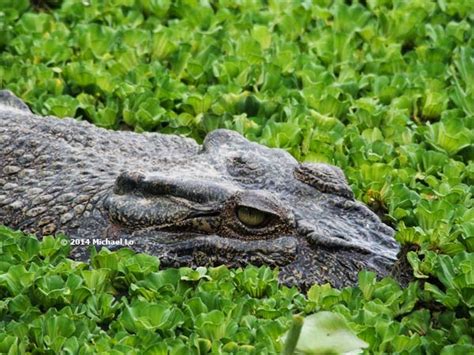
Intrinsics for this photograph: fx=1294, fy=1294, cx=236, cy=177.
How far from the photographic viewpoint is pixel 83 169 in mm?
6480

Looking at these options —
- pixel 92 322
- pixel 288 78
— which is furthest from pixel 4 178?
pixel 288 78

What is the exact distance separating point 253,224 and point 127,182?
25.5 inches

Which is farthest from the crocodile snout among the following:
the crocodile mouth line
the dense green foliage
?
the dense green foliage

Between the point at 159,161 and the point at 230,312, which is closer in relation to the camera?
the point at 230,312

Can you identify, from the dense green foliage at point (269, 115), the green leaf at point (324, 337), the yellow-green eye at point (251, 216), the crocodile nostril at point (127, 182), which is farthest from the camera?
the crocodile nostril at point (127, 182)

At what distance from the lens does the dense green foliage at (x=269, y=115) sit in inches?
215

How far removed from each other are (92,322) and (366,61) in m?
3.80

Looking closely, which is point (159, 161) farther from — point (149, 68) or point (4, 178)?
→ point (149, 68)

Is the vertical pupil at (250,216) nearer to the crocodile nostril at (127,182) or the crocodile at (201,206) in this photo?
the crocodile at (201,206)

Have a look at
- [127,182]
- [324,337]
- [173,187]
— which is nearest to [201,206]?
[173,187]

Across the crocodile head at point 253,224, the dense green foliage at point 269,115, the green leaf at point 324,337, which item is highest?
the green leaf at point 324,337

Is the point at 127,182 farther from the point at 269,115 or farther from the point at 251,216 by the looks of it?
the point at 269,115

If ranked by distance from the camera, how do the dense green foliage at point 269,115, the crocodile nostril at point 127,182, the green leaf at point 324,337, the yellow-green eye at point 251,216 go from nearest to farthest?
the green leaf at point 324,337
the dense green foliage at point 269,115
the yellow-green eye at point 251,216
the crocodile nostril at point 127,182

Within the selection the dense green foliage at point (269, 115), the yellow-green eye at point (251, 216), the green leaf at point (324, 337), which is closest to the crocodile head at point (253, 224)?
the yellow-green eye at point (251, 216)
